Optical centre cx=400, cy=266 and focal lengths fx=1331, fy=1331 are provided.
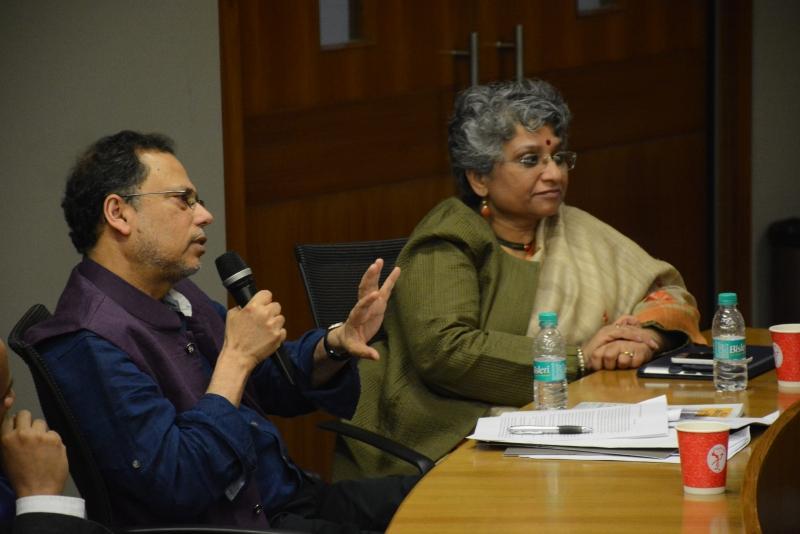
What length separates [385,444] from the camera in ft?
9.04

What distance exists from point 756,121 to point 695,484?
4.19 meters

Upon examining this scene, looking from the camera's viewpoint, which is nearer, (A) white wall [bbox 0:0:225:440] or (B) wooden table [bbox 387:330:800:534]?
(B) wooden table [bbox 387:330:800:534]

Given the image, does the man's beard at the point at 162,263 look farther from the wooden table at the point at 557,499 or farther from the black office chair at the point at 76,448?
the wooden table at the point at 557,499

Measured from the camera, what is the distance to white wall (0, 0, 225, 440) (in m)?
3.33

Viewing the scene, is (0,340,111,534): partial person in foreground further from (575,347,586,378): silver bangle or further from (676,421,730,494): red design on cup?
(575,347,586,378): silver bangle

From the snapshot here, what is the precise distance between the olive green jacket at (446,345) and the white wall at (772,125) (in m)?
2.97

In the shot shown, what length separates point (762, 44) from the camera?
19.1 feet

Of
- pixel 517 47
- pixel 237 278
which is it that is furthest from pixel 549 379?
pixel 517 47

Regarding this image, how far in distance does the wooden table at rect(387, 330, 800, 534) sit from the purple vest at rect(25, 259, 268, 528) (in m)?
0.41

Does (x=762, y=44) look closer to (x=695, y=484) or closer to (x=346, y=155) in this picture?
(x=346, y=155)

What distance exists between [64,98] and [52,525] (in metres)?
1.77

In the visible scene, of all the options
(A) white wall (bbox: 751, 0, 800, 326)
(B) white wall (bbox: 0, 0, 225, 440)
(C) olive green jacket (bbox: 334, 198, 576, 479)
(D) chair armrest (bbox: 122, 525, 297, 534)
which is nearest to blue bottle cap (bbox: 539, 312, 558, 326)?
(C) olive green jacket (bbox: 334, 198, 576, 479)

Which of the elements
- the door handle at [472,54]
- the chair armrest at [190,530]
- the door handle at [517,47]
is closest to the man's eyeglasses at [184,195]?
the chair armrest at [190,530]

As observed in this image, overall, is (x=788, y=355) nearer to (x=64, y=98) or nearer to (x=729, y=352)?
(x=729, y=352)
